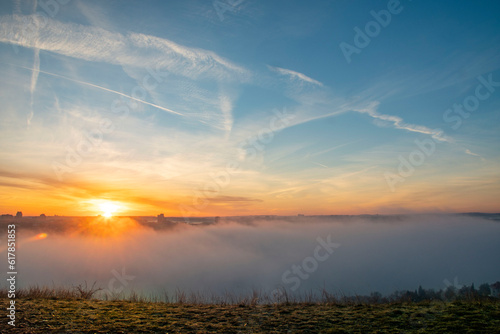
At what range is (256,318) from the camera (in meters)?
7.03

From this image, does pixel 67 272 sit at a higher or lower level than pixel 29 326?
lower

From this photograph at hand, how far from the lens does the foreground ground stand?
238 inches

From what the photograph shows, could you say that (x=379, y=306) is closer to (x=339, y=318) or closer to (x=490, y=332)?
(x=339, y=318)

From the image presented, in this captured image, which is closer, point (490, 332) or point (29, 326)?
point (490, 332)

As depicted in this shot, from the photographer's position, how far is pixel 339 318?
6.88 metres

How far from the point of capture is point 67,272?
187125 mm

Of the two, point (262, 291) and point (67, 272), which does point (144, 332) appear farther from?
point (67, 272)

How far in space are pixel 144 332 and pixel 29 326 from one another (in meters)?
2.72

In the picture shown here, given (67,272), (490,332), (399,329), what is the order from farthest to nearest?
(67,272) → (399,329) → (490,332)

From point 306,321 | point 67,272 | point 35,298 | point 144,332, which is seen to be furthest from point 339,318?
point 67,272

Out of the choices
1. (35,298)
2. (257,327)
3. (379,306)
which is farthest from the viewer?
(35,298)

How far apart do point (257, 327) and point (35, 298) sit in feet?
27.1

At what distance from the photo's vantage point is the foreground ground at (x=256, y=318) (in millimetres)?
6051

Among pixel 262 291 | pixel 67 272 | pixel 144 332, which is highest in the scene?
pixel 144 332
